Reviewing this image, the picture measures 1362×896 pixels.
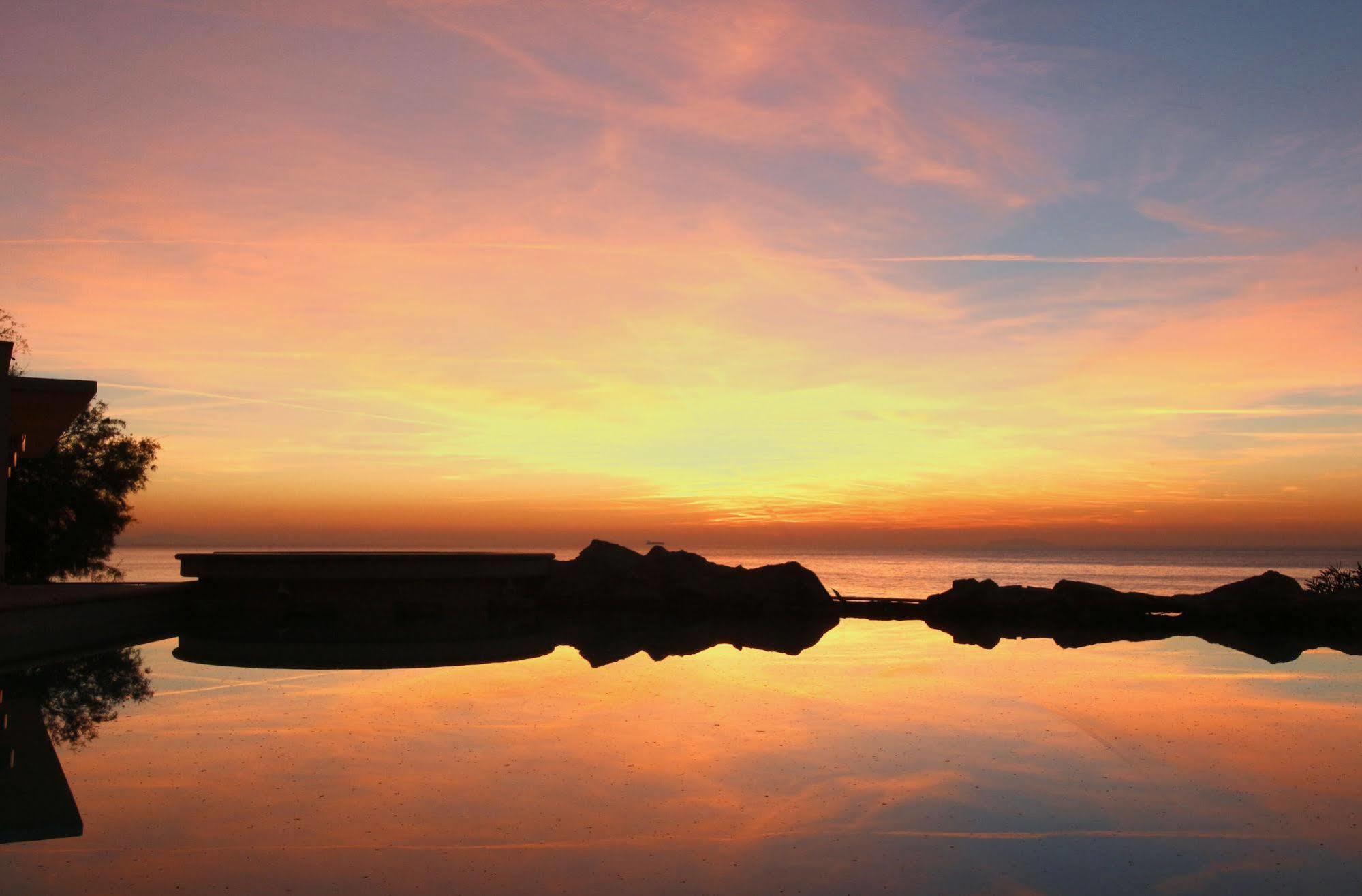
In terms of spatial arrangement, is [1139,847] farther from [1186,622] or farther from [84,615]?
[1186,622]

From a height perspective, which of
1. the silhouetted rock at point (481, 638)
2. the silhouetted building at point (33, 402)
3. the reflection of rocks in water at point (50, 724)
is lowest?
the reflection of rocks in water at point (50, 724)

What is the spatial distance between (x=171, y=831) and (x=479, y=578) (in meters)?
25.6

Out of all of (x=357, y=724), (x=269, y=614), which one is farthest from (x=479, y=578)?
(x=357, y=724)

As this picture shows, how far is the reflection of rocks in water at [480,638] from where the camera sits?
77.7ft

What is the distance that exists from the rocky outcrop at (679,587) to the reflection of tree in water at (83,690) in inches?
703

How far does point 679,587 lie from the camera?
127ft

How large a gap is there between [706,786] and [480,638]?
1806 centimetres

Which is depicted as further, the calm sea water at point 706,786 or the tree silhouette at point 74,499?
the tree silhouette at point 74,499

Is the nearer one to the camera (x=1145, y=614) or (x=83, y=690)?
(x=83, y=690)

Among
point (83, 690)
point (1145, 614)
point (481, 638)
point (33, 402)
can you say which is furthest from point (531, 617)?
point (1145, 614)

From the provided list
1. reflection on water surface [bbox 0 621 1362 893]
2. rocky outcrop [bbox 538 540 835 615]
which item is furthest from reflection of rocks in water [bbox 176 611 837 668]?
reflection on water surface [bbox 0 621 1362 893]

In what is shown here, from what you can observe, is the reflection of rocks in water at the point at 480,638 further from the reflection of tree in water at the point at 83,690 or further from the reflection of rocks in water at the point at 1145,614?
the reflection of rocks in water at the point at 1145,614

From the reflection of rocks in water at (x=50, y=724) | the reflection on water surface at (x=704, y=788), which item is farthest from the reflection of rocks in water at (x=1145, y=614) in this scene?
the reflection of rocks in water at (x=50, y=724)

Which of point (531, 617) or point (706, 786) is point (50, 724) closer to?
point (706, 786)
